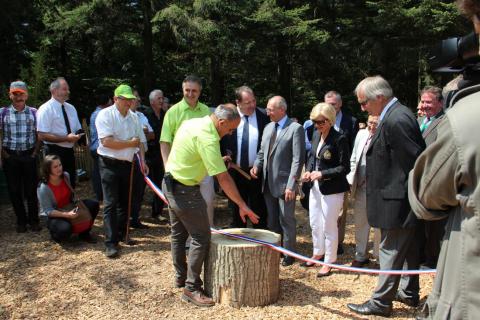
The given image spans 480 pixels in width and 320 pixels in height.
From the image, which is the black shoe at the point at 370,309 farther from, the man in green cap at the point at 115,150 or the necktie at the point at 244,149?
the man in green cap at the point at 115,150

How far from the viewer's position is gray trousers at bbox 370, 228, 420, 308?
3.60 m

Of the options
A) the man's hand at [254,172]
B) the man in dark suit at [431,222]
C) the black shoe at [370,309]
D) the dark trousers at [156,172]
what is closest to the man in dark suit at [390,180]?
the black shoe at [370,309]

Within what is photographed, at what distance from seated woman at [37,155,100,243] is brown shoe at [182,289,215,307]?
229 centimetres

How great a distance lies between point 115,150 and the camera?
5.36 m

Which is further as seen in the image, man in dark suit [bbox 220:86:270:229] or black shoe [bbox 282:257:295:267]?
man in dark suit [bbox 220:86:270:229]

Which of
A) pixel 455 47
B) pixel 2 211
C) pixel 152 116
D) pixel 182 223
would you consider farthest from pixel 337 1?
pixel 455 47

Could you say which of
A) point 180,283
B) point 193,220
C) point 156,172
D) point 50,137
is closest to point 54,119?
point 50,137

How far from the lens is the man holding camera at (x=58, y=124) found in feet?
20.4

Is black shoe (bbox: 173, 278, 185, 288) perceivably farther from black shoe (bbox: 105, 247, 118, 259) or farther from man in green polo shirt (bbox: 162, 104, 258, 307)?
black shoe (bbox: 105, 247, 118, 259)

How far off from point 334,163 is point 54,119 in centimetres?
401

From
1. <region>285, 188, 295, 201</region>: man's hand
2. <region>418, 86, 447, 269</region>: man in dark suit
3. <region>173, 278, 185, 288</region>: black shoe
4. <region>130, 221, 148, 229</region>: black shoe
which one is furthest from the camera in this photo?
<region>130, 221, 148, 229</region>: black shoe

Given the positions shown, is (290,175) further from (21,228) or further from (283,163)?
(21,228)

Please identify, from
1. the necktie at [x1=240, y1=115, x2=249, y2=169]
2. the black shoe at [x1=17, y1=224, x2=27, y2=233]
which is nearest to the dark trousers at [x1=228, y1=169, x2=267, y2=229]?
the necktie at [x1=240, y1=115, x2=249, y2=169]

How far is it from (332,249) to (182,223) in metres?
1.73
